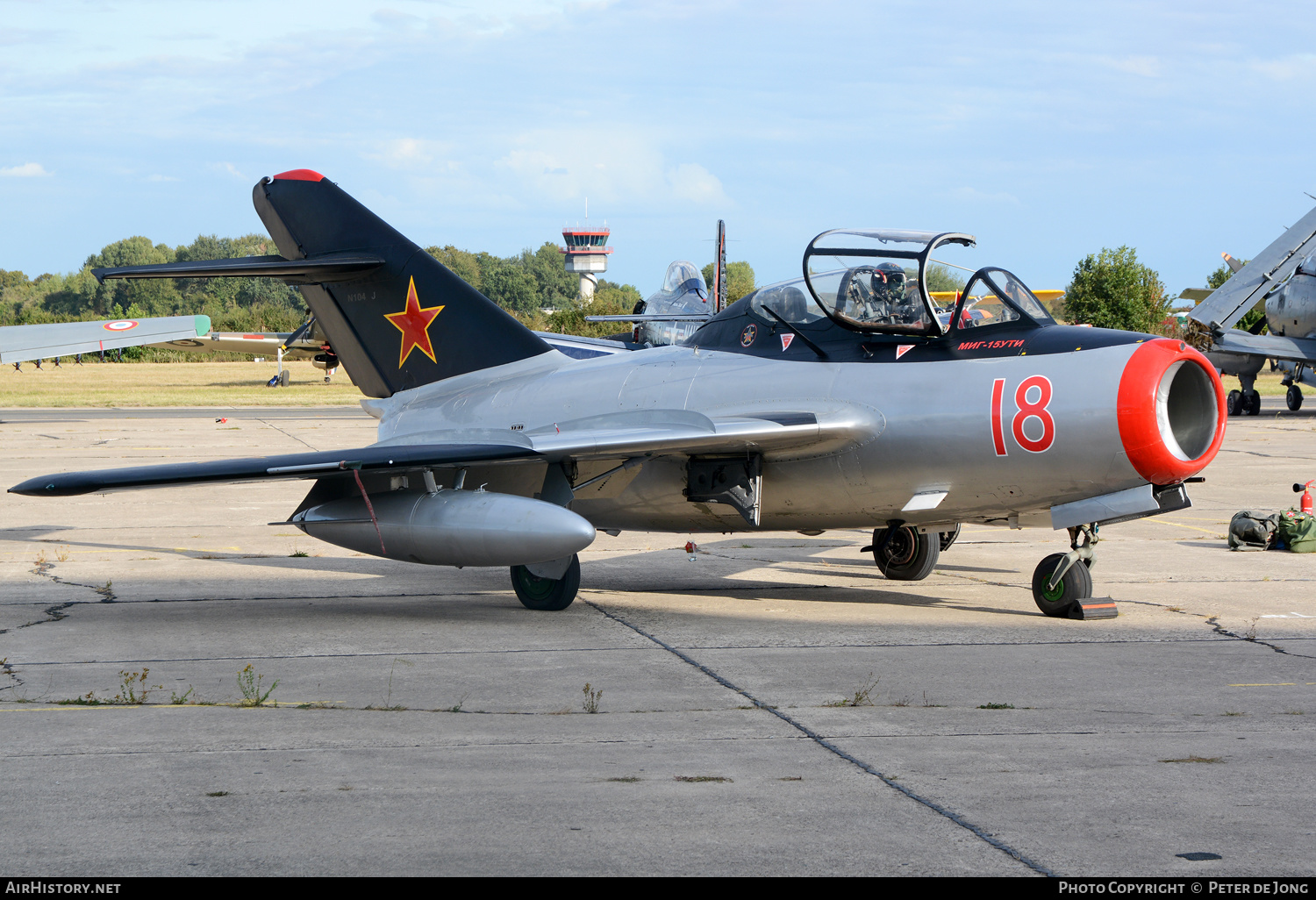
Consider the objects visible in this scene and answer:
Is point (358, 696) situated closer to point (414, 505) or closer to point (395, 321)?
point (414, 505)

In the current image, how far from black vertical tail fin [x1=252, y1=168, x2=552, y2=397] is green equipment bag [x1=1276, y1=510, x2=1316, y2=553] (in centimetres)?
816

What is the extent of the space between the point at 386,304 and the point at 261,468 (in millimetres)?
3418

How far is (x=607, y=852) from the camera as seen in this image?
453cm

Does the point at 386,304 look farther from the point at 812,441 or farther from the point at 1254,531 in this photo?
the point at 1254,531

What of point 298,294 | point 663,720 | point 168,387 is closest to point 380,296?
point 663,720

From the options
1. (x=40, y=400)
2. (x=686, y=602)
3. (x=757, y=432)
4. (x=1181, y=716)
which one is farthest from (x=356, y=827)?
(x=40, y=400)

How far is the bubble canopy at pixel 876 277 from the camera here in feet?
32.2

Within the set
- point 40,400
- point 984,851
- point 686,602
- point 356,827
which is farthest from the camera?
point 40,400

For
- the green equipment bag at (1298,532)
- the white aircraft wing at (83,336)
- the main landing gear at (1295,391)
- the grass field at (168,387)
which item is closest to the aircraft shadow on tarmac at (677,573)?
the green equipment bag at (1298,532)

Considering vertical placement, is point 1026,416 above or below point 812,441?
above

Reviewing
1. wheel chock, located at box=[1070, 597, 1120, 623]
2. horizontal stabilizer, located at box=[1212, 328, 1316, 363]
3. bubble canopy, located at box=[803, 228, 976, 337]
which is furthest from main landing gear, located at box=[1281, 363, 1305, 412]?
bubble canopy, located at box=[803, 228, 976, 337]

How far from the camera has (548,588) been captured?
10.4 meters

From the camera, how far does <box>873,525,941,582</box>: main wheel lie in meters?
11.8

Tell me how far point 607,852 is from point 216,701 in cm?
349
